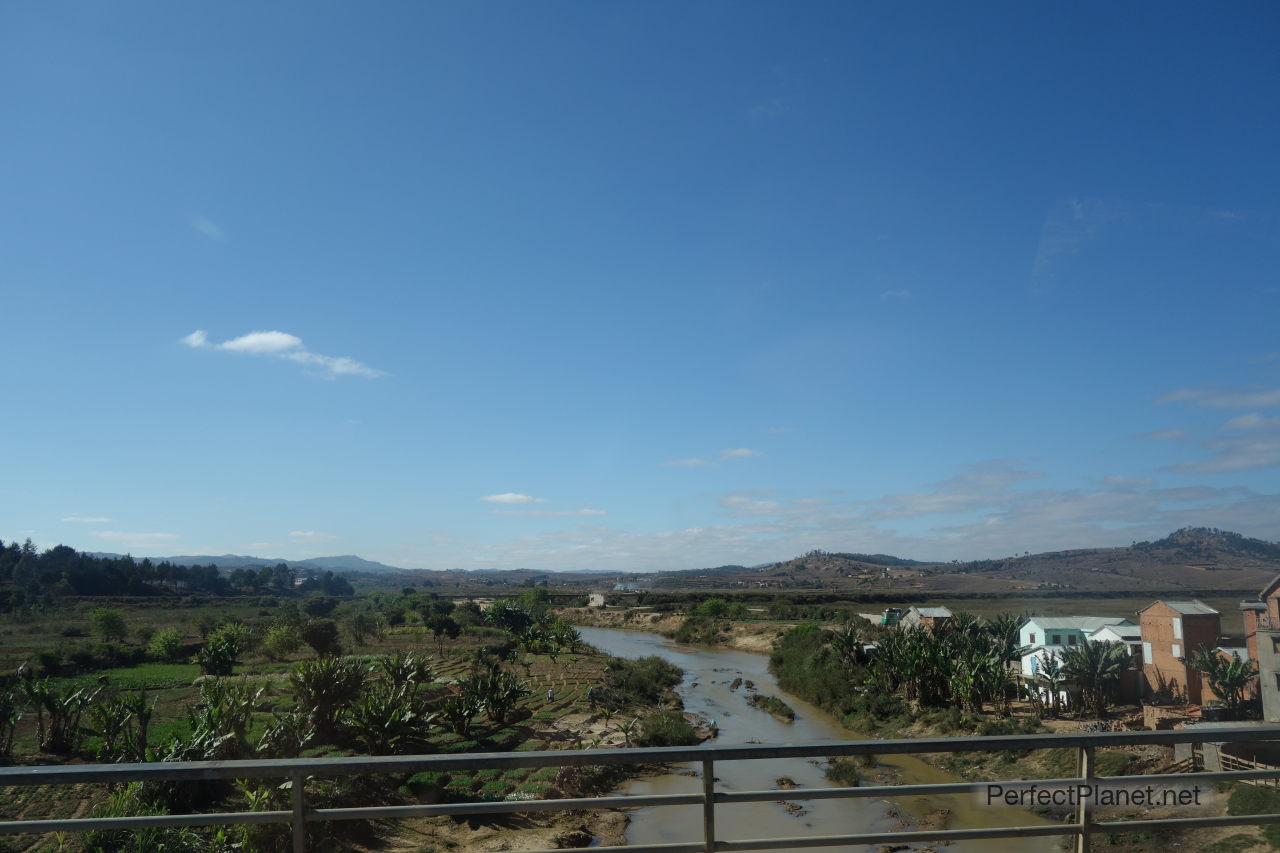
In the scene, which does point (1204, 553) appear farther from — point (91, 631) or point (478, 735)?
point (91, 631)

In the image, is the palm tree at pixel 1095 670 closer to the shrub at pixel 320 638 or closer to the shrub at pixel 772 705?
the shrub at pixel 772 705

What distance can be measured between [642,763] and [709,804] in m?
0.39

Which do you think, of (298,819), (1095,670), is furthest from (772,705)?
(298,819)

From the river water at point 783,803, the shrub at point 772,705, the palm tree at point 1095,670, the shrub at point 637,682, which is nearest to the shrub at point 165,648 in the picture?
the shrub at point 637,682

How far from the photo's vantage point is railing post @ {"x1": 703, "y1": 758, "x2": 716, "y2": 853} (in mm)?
3127

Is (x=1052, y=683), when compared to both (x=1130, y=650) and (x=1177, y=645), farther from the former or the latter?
(x=1130, y=650)

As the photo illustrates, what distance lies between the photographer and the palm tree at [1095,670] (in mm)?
30344

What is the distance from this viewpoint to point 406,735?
20.8 metres

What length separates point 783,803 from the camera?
2020cm

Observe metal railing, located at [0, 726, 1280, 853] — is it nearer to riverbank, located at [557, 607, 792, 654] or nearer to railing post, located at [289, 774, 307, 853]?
railing post, located at [289, 774, 307, 853]

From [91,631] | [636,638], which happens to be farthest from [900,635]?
[91,631]

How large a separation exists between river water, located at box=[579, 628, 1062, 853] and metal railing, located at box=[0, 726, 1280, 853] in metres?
0.38

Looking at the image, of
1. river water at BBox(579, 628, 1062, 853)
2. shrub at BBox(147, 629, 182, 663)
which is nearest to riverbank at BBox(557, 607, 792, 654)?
river water at BBox(579, 628, 1062, 853)

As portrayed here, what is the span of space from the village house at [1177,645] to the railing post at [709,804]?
3571 centimetres
